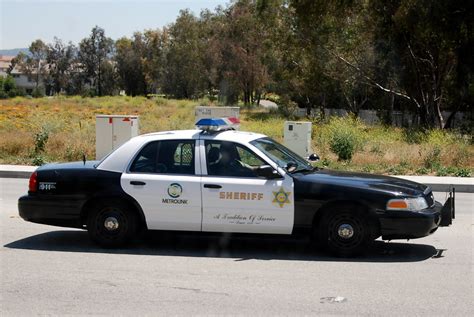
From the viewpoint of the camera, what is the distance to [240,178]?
7.48 meters

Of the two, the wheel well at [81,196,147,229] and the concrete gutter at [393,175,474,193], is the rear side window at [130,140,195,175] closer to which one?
the wheel well at [81,196,147,229]

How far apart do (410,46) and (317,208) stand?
30.2 m

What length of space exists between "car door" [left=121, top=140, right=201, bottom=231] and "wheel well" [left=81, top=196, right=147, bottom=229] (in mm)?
77

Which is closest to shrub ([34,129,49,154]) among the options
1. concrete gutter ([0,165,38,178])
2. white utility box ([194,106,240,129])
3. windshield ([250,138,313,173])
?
concrete gutter ([0,165,38,178])

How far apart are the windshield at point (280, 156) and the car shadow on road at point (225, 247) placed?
89 centimetres

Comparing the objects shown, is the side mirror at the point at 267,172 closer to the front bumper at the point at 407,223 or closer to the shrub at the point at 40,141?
the front bumper at the point at 407,223

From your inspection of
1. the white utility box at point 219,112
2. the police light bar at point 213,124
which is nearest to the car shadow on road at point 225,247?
the police light bar at point 213,124

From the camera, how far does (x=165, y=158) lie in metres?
7.76

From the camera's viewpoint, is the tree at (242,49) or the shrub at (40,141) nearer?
the shrub at (40,141)

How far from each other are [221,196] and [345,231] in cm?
150

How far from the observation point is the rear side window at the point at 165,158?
7.69m

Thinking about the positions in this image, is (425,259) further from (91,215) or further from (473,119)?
(473,119)

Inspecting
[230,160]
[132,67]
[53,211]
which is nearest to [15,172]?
[53,211]

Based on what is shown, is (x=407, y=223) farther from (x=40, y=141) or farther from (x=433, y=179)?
(x=40, y=141)
